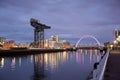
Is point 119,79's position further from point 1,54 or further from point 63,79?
point 1,54

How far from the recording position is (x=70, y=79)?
112 ft

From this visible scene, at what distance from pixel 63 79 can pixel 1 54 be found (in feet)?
286

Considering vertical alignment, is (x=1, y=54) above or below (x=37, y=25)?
below

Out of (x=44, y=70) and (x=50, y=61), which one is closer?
(x=44, y=70)

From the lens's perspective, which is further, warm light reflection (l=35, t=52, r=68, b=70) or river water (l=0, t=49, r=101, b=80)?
warm light reflection (l=35, t=52, r=68, b=70)

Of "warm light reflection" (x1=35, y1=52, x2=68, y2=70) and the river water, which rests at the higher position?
the river water

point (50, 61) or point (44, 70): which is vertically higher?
point (44, 70)

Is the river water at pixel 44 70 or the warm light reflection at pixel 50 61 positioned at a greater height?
the river water at pixel 44 70

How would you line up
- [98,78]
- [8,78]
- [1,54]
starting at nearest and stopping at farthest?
1. [98,78]
2. [8,78]
3. [1,54]

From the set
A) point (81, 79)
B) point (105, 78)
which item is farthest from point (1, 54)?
point (105, 78)

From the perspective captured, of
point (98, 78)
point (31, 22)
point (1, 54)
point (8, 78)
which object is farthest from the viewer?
point (31, 22)

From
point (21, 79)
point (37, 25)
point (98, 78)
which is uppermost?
point (37, 25)

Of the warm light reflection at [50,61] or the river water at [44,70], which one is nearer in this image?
the river water at [44,70]

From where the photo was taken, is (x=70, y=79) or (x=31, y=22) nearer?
(x=70, y=79)
